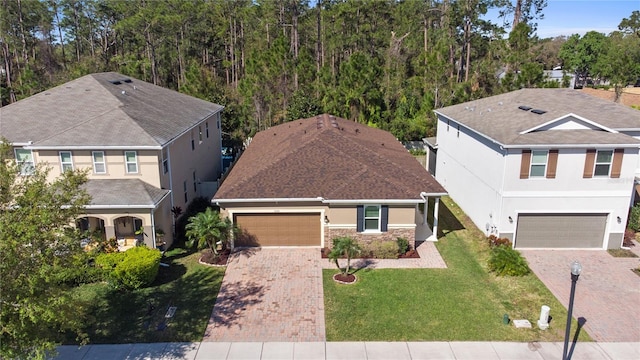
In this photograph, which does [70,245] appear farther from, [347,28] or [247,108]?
[347,28]

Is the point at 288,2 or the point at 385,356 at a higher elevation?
the point at 288,2

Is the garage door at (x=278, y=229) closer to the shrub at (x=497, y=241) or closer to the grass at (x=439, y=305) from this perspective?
the grass at (x=439, y=305)

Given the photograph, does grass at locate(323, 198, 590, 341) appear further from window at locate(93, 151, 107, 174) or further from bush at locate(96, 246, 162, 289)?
window at locate(93, 151, 107, 174)

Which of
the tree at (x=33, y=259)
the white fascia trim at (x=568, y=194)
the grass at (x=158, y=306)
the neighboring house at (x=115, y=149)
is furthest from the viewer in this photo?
the white fascia trim at (x=568, y=194)

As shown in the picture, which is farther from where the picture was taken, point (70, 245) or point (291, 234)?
point (291, 234)


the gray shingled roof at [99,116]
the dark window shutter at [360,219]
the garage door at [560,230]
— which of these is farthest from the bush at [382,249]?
the gray shingled roof at [99,116]

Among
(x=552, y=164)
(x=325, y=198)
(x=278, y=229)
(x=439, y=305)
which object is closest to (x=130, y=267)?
(x=278, y=229)

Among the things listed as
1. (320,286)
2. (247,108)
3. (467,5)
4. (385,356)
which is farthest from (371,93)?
(385,356)
